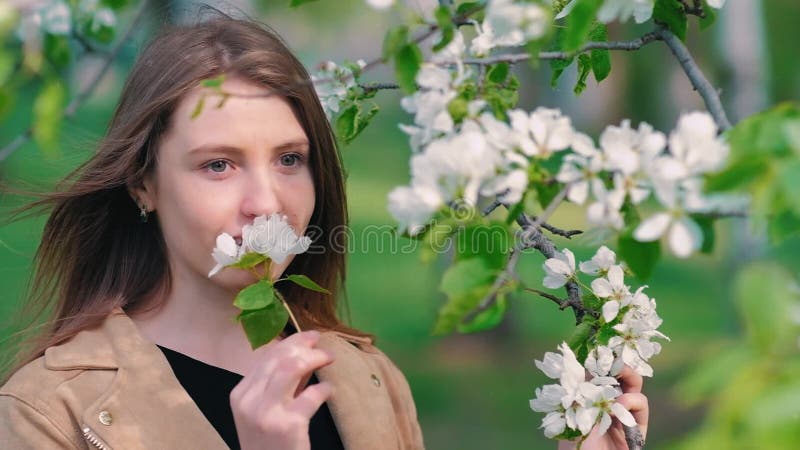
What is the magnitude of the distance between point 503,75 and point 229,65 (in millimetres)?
729

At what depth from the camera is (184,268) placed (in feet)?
6.20

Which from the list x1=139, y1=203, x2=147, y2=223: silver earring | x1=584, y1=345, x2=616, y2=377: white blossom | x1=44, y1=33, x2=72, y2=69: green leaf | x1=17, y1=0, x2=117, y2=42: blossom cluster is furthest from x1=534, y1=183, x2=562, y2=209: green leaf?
x1=44, y1=33, x2=72, y2=69: green leaf

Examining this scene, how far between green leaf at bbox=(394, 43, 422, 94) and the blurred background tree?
26cm

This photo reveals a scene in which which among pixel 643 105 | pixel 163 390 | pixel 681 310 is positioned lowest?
pixel 681 310

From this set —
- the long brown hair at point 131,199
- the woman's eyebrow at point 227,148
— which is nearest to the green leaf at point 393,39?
the woman's eyebrow at point 227,148

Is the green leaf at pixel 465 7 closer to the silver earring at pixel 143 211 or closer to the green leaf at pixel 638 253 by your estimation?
the green leaf at pixel 638 253

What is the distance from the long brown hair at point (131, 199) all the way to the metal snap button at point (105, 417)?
0.74 feet

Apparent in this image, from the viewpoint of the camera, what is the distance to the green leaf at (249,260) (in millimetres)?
1391

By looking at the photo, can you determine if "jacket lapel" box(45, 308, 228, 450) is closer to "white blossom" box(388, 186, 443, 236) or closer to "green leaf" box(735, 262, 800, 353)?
"white blossom" box(388, 186, 443, 236)

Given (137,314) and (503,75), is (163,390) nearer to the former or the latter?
(137,314)

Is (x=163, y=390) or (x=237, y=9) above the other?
(x=237, y=9)

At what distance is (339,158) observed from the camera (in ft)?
6.83

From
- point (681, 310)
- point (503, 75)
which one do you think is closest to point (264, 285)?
point (503, 75)

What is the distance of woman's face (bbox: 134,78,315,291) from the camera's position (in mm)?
1704
